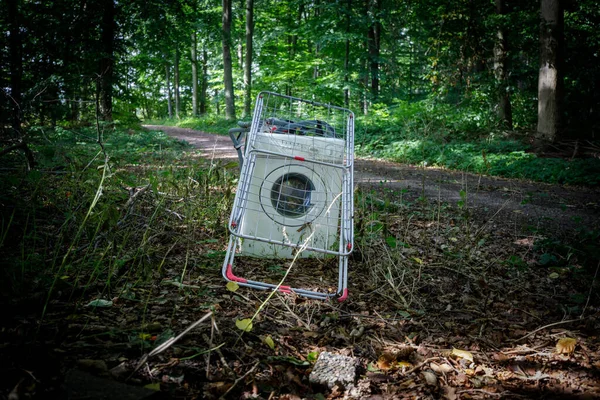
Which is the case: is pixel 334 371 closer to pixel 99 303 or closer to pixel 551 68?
pixel 99 303

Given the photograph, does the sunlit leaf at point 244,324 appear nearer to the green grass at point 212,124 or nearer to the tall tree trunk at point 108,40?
the tall tree trunk at point 108,40

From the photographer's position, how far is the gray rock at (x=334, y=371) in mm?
1547

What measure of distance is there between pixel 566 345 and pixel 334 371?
1.25 meters

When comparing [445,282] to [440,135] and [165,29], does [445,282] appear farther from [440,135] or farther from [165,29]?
[165,29]

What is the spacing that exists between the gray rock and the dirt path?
1.76 meters

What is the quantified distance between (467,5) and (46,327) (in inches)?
496

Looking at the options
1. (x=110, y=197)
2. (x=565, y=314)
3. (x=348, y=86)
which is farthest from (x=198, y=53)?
(x=565, y=314)

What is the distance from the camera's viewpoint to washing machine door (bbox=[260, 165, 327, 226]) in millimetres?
2836

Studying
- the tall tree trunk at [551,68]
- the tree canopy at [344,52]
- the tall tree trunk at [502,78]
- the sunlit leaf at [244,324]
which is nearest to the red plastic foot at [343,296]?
the sunlit leaf at [244,324]

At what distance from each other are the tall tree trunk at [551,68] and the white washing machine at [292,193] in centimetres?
775

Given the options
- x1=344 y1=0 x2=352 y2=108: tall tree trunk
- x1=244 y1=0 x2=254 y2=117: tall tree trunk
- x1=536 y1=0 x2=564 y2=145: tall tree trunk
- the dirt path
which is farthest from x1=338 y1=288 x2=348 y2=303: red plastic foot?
x1=244 y1=0 x2=254 y2=117: tall tree trunk

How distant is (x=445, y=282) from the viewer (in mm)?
2691

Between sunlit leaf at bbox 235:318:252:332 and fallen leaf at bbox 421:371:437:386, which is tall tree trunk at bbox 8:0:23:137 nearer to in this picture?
sunlit leaf at bbox 235:318:252:332

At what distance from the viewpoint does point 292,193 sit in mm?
2953
